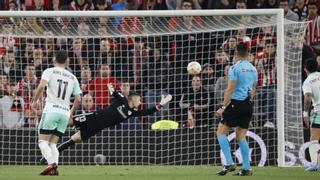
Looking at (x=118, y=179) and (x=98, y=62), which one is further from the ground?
(x=98, y=62)

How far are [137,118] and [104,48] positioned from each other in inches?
63.4

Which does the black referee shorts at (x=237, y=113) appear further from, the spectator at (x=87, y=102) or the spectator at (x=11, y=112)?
the spectator at (x=11, y=112)

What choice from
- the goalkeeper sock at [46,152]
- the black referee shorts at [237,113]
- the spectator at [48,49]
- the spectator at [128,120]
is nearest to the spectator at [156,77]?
the spectator at [128,120]

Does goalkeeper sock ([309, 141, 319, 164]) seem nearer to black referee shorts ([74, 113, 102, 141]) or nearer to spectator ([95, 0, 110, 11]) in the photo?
black referee shorts ([74, 113, 102, 141])

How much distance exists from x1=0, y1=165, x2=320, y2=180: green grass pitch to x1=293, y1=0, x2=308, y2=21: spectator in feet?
18.0

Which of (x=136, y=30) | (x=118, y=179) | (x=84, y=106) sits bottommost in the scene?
(x=118, y=179)

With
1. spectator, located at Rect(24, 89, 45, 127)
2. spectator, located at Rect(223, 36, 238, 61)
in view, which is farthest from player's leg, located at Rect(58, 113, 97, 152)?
spectator, located at Rect(223, 36, 238, 61)

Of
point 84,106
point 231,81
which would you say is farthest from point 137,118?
point 231,81

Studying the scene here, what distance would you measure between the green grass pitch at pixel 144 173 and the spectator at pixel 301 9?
5.49 meters

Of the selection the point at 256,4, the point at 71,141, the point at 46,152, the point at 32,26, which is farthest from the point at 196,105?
the point at 46,152

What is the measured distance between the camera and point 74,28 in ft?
65.0

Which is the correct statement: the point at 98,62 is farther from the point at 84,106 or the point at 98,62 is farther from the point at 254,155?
the point at 254,155

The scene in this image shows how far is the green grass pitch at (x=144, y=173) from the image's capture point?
1485 centimetres

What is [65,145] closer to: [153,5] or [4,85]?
[4,85]
